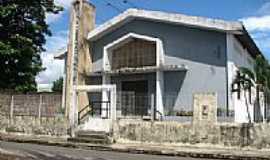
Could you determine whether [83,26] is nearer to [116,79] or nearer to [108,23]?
[108,23]

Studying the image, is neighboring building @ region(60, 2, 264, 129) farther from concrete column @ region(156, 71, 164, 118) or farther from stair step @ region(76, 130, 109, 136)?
stair step @ region(76, 130, 109, 136)

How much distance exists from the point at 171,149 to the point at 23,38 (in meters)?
13.1

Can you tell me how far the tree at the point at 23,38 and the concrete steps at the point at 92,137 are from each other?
732 cm

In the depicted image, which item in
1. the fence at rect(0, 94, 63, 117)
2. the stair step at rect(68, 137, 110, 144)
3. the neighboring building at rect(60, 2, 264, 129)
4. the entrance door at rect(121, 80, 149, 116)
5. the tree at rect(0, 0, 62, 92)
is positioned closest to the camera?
the stair step at rect(68, 137, 110, 144)

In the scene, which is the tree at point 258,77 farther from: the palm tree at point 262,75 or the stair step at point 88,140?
the stair step at point 88,140

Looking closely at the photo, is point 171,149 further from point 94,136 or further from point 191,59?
point 191,59

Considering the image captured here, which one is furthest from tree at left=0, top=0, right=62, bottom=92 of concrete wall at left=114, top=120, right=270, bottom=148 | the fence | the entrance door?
concrete wall at left=114, top=120, right=270, bottom=148

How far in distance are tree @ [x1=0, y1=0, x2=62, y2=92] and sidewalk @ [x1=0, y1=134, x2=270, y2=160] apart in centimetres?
680

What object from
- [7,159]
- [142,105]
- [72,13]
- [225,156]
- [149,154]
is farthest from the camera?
[72,13]

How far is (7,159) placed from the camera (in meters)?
12.0

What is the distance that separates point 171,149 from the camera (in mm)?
18188

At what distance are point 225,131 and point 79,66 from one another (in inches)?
424

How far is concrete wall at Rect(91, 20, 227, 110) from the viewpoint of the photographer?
2266cm

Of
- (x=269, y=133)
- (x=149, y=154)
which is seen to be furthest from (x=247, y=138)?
(x=149, y=154)
